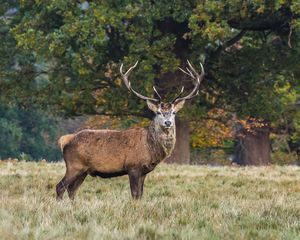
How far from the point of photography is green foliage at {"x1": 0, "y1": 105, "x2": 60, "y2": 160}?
47.5 metres

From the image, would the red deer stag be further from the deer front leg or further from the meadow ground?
the meadow ground

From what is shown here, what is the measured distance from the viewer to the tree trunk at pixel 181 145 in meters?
24.6

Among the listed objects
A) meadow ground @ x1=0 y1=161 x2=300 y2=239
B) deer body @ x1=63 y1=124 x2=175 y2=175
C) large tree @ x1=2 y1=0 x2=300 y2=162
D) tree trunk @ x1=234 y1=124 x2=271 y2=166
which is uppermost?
large tree @ x1=2 y1=0 x2=300 y2=162

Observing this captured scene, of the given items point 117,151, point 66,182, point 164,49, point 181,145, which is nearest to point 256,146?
point 181,145

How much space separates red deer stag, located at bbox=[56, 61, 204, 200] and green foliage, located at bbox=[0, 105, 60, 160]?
3519 centimetres

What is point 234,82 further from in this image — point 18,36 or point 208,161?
point 208,161

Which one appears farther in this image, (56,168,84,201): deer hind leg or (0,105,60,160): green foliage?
(0,105,60,160): green foliage

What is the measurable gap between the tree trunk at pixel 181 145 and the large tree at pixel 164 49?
3cm

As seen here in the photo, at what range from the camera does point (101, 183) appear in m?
15.8

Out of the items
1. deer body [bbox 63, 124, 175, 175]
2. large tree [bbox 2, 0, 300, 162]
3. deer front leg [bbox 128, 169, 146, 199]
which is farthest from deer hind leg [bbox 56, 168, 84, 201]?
large tree [bbox 2, 0, 300, 162]

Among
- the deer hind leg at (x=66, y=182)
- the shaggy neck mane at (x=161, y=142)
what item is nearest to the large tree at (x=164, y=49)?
the shaggy neck mane at (x=161, y=142)

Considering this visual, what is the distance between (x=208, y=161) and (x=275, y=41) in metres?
21.7

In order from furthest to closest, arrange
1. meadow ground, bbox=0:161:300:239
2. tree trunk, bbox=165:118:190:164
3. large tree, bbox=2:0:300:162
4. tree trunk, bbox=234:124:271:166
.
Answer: tree trunk, bbox=234:124:271:166 < tree trunk, bbox=165:118:190:164 < large tree, bbox=2:0:300:162 < meadow ground, bbox=0:161:300:239

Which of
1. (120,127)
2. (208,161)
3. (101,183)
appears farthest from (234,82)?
(208,161)
